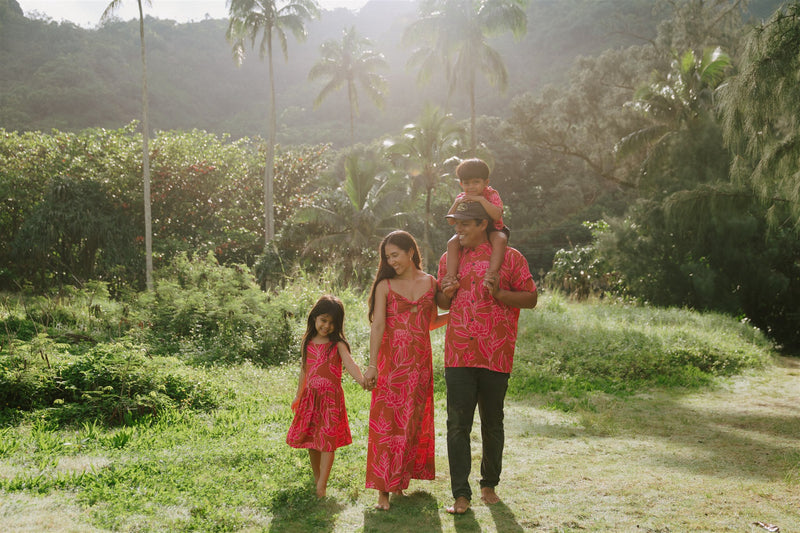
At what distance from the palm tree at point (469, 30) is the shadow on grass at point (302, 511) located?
73.6 feet

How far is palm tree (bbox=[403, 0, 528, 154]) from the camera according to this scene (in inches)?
990

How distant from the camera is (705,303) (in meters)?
17.2

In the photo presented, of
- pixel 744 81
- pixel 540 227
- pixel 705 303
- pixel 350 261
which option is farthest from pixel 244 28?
pixel 744 81

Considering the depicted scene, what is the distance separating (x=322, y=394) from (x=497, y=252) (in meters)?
1.50

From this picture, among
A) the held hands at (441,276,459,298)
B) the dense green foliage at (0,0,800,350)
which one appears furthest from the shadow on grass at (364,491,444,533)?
the dense green foliage at (0,0,800,350)

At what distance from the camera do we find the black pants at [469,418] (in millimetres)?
3775

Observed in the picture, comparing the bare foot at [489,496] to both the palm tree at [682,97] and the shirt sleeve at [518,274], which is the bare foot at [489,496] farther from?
the palm tree at [682,97]

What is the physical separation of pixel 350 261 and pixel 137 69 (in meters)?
28.9

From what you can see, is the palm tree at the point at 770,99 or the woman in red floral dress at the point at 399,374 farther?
the palm tree at the point at 770,99

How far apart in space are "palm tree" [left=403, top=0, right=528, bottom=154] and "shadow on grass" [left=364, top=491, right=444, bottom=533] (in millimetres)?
22335

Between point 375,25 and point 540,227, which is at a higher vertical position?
point 375,25

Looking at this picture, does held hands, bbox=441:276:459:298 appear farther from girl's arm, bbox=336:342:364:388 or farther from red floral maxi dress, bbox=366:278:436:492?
girl's arm, bbox=336:342:364:388

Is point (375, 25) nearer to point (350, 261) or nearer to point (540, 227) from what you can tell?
point (540, 227)

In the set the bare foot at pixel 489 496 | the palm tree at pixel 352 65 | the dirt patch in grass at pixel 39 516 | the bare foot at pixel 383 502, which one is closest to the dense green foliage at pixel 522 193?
the palm tree at pixel 352 65
